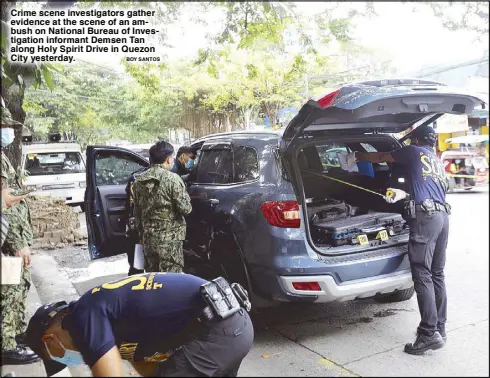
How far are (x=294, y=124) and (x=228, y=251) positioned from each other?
45.9 inches

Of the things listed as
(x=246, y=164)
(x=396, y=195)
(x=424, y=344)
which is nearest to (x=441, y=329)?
(x=424, y=344)

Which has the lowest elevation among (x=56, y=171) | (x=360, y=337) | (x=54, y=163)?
(x=360, y=337)

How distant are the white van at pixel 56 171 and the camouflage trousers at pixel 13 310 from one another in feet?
22.7

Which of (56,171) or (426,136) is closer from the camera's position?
(426,136)

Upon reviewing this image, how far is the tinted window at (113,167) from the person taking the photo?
5098 millimetres

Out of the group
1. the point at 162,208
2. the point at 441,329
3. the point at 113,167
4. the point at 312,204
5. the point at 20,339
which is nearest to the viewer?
the point at 20,339

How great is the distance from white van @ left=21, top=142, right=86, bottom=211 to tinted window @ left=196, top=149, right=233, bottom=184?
6087 millimetres

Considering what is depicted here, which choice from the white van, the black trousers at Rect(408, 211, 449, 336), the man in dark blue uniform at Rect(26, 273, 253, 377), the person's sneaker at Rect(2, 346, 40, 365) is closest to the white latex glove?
the black trousers at Rect(408, 211, 449, 336)

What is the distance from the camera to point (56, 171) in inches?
405

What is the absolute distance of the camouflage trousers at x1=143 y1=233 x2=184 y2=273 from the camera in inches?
155

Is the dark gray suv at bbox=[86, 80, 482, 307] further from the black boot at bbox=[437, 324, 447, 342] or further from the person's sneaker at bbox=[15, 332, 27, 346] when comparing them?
the person's sneaker at bbox=[15, 332, 27, 346]

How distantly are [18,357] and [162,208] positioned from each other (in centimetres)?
152

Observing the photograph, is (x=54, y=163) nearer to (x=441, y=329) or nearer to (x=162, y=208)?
(x=162, y=208)

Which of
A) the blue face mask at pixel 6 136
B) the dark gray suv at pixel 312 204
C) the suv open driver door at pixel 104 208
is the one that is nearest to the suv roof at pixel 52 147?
the suv open driver door at pixel 104 208
